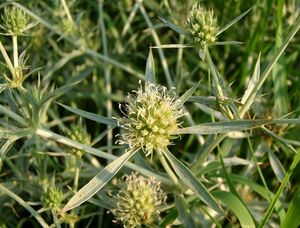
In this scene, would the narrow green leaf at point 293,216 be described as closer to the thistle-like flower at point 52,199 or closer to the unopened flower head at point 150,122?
the unopened flower head at point 150,122

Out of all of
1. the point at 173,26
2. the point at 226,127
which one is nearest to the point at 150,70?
the point at 173,26

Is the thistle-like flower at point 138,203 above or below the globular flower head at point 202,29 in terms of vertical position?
below

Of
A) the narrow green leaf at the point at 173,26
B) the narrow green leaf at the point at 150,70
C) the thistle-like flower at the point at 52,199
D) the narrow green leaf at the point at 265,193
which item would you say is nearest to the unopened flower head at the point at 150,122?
the narrow green leaf at the point at 150,70

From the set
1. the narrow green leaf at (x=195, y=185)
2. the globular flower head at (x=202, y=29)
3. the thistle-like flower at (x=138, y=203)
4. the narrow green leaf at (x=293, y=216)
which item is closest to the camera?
the narrow green leaf at (x=195, y=185)

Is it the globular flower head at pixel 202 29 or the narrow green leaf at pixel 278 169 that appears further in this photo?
the narrow green leaf at pixel 278 169

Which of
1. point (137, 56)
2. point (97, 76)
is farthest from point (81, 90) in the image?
point (137, 56)

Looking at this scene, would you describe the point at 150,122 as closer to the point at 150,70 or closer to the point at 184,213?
the point at 150,70
